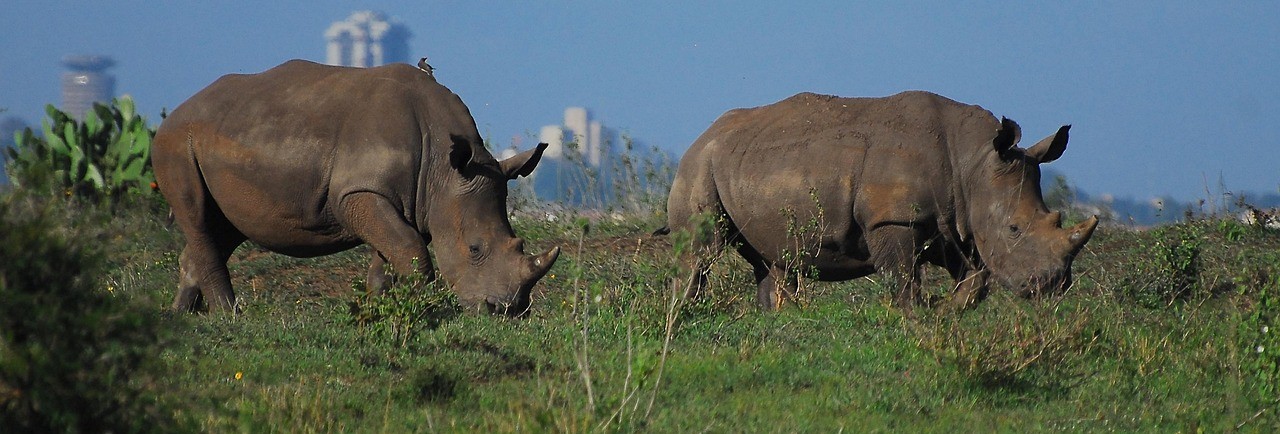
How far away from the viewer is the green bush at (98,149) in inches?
707

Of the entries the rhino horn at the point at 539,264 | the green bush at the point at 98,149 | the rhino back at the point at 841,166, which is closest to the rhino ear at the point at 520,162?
the rhino horn at the point at 539,264

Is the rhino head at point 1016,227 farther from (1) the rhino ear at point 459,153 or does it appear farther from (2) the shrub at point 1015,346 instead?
(1) the rhino ear at point 459,153

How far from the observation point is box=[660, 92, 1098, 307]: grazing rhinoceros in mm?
10531

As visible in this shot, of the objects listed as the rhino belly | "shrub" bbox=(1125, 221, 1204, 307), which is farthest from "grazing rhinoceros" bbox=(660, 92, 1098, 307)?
the rhino belly

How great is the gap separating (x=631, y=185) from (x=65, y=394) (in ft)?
47.4

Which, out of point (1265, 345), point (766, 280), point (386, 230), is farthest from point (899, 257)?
point (1265, 345)

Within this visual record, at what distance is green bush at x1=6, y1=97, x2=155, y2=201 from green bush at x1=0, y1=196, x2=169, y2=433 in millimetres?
13358

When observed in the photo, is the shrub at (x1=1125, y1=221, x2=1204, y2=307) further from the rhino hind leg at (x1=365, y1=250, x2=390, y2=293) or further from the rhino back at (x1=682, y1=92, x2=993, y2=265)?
the rhino hind leg at (x1=365, y1=250, x2=390, y2=293)

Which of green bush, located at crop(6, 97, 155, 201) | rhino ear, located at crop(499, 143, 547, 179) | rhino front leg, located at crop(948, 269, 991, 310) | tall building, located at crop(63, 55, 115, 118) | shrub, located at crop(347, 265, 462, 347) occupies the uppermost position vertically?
rhino ear, located at crop(499, 143, 547, 179)

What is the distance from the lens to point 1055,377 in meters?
7.70

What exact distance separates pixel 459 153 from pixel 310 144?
1.00m

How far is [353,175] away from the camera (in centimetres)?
1046

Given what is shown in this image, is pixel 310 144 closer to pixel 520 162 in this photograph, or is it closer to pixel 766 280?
pixel 520 162

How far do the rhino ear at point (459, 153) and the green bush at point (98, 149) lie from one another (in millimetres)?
8091
